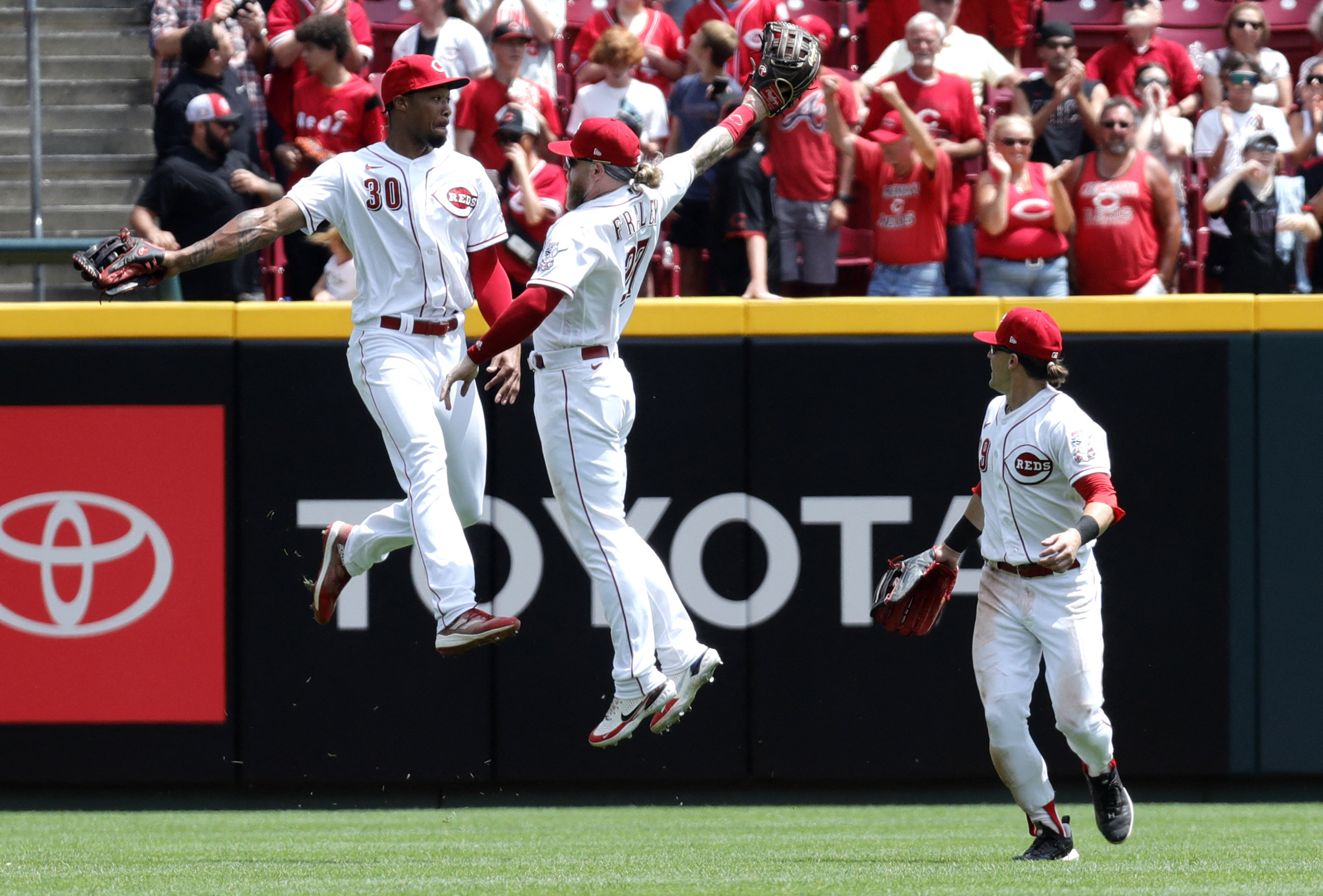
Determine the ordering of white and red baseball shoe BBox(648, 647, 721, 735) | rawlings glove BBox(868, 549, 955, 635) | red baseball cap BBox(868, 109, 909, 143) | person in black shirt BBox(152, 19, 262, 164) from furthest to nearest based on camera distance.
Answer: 1. red baseball cap BBox(868, 109, 909, 143)
2. person in black shirt BBox(152, 19, 262, 164)
3. rawlings glove BBox(868, 549, 955, 635)
4. white and red baseball shoe BBox(648, 647, 721, 735)

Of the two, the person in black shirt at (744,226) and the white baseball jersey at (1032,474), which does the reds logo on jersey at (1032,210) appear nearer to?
the person in black shirt at (744,226)

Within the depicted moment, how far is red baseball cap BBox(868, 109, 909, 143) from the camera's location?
945 centimetres

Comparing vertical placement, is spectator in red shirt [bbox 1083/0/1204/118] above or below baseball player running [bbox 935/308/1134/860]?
above

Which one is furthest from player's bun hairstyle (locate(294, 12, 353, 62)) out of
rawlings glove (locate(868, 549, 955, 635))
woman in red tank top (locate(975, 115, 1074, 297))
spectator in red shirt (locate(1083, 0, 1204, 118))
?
rawlings glove (locate(868, 549, 955, 635))

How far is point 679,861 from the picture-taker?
6.48 meters

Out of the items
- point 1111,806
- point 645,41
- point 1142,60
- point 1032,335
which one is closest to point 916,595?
point 1111,806

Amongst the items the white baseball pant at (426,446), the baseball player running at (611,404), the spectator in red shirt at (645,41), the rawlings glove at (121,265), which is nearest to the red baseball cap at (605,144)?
the baseball player running at (611,404)

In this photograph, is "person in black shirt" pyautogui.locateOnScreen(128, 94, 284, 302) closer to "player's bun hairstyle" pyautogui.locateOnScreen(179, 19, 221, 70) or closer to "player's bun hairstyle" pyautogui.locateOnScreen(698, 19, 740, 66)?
"player's bun hairstyle" pyautogui.locateOnScreen(179, 19, 221, 70)

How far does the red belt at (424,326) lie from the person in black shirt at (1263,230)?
4.82m

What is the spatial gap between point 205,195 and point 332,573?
9.46 feet

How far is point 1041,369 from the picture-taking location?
21.2 feet

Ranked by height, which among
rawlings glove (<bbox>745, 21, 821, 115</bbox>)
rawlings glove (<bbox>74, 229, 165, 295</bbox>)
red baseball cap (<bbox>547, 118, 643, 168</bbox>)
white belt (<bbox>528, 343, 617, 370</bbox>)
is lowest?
white belt (<bbox>528, 343, 617, 370</bbox>)

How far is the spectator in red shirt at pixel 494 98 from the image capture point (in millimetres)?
9805

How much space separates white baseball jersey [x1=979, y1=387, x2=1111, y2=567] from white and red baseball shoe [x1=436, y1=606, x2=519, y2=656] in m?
1.81
